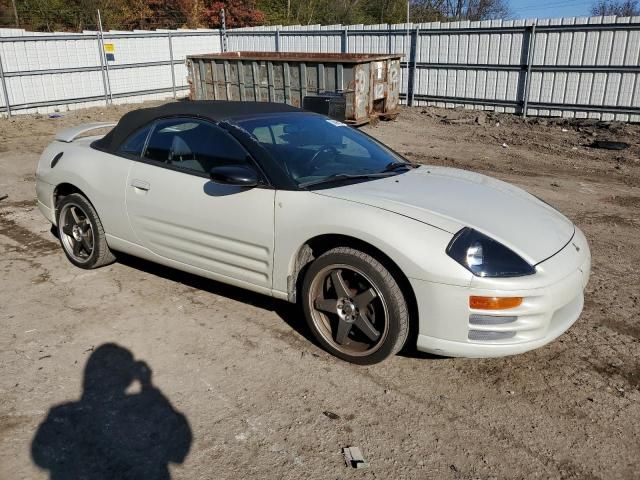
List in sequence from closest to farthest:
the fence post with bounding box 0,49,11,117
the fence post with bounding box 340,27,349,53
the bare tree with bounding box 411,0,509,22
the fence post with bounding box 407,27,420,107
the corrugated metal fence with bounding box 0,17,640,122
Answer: the corrugated metal fence with bounding box 0,17,640,122 → the fence post with bounding box 0,49,11,117 → the fence post with bounding box 407,27,420,107 → the fence post with bounding box 340,27,349,53 → the bare tree with bounding box 411,0,509,22

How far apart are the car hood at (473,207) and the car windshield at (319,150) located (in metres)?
0.21

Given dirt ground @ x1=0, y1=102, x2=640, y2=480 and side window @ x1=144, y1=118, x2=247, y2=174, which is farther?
side window @ x1=144, y1=118, x2=247, y2=174

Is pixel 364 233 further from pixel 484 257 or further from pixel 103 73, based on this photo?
pixel 103 73

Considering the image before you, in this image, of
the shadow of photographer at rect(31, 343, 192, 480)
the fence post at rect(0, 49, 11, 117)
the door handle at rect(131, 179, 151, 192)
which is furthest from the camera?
the fence post at rect(0, 49, 11, 117)

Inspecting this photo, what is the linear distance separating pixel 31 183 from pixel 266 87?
22.4ft

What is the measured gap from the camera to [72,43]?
17125mm

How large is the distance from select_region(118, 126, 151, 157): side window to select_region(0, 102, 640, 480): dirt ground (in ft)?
3.65

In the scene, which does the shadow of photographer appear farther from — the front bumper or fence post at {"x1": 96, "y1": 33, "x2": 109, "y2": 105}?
fence post at {"x1": 96, "y1": 33, "x2": 109, "y2": 105}

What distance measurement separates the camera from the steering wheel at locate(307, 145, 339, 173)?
3.91 metres

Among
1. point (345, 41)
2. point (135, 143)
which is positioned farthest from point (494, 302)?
point (345, 41)

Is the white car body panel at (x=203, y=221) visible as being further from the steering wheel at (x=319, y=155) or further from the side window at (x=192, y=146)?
the steering wheel at (x=319, y=155)

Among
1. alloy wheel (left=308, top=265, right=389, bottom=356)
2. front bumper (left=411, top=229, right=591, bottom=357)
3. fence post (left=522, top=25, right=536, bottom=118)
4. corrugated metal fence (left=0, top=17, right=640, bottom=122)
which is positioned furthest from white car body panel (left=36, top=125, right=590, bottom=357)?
fence post (left=522, top=25, right=536, bottom=118)

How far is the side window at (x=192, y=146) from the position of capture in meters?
3.96

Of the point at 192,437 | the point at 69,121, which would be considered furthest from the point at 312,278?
the point at 69,121
